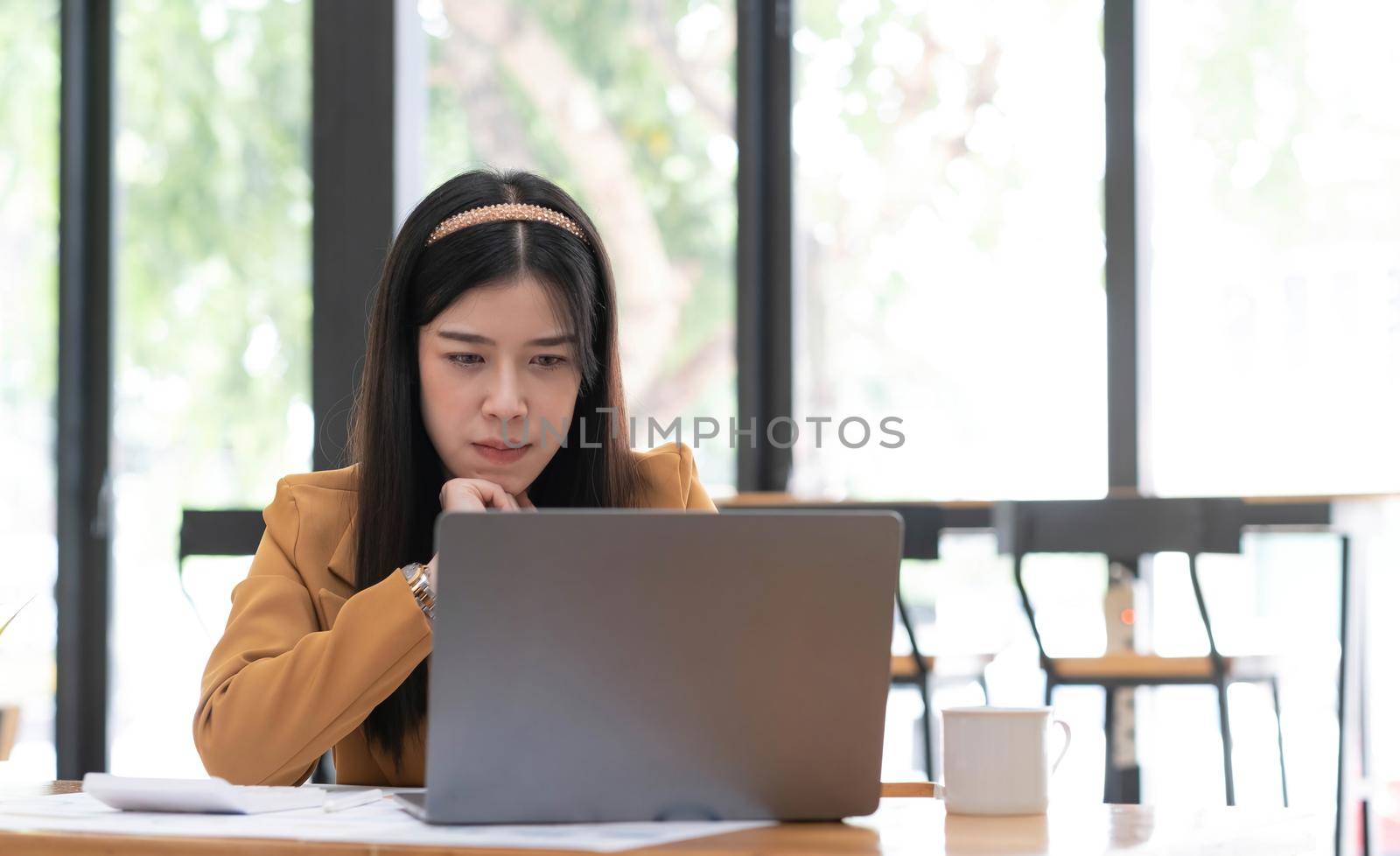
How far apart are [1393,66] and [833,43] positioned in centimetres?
144

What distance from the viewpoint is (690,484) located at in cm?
157

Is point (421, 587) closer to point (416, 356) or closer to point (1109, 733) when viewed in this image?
point (416, 356)

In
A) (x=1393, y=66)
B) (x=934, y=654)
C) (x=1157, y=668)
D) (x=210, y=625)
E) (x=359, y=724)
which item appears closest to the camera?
(x=359, y=724)

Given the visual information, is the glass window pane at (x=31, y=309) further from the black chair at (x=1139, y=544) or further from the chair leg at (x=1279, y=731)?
the chair leg at (x=1279, y=731)

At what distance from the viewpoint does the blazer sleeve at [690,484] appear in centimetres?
156

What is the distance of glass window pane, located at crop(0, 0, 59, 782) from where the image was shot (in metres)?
4.26

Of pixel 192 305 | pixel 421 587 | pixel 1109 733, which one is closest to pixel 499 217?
pixel 421 587

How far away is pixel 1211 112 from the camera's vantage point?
389cm

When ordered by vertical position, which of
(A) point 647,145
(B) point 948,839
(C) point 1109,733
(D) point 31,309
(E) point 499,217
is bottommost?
(C) point 1109,733

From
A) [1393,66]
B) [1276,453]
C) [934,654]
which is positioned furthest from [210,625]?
[1393,66]

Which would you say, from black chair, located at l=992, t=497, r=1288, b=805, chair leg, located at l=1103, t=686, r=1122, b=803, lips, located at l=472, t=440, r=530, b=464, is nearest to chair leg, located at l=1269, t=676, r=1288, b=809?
black chair, located at l=992, t=497, r=1288, b=805

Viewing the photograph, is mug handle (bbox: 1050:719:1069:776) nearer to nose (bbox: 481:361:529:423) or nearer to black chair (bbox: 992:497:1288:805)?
nose (bbox: 481:361:529:423)

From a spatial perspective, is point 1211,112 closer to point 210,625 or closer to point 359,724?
point 210,625

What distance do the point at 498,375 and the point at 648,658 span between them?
1.98ft
